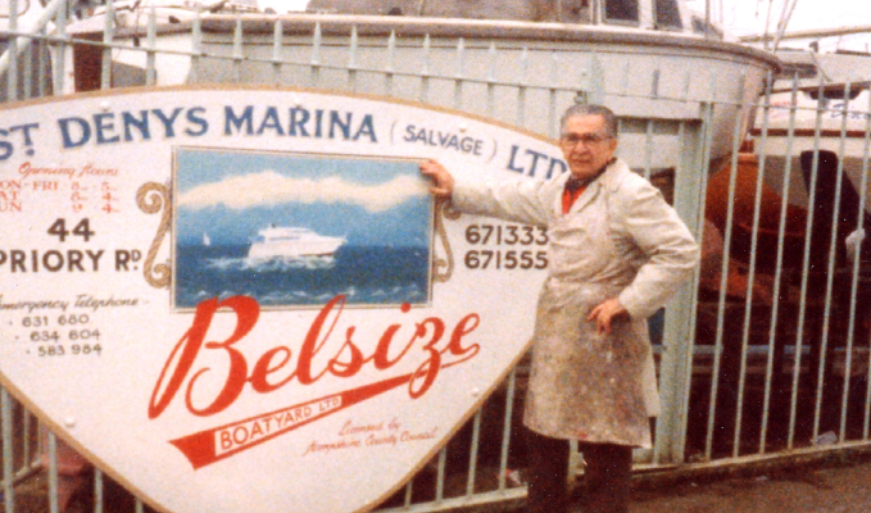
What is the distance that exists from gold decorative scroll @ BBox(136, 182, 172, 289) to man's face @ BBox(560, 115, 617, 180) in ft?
4.53

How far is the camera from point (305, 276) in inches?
130

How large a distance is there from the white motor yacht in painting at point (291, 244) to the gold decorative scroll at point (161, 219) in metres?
0.31

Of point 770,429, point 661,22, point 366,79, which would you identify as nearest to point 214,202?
point 366,79

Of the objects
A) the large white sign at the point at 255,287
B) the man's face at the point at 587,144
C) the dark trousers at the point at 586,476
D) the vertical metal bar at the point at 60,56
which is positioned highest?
the vertical metal bar at the point at 60,56

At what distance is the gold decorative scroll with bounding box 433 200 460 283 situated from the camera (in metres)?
3.55

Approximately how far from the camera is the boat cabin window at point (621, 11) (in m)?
6.73

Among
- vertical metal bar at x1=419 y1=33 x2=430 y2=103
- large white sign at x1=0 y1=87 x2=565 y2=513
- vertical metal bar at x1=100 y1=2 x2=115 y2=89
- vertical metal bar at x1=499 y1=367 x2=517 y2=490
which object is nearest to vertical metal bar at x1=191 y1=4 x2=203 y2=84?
large white sign at x1=0 y1=87 x2=565 y2=513

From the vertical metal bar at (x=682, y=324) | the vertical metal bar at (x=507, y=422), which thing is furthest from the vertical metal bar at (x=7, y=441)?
the vertical metal bar at (x=682, y=324)

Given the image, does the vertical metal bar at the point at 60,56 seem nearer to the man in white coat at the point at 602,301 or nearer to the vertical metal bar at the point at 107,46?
the vertical metal bar at the point at 107,46

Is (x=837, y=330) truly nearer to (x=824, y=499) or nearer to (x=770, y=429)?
(x=770, y=429)

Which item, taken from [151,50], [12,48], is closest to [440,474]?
[151,50]

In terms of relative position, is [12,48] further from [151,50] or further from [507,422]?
[507,422]

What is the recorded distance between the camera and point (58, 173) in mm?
2854

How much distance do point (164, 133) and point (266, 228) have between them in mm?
481
